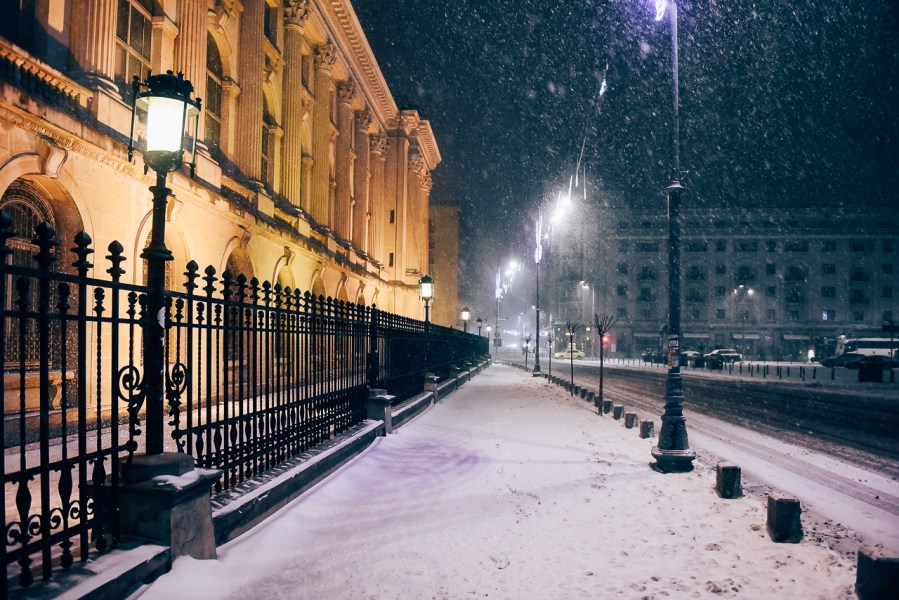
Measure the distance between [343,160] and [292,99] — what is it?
1054 cm

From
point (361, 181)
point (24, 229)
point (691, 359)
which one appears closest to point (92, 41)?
point (24, 229)

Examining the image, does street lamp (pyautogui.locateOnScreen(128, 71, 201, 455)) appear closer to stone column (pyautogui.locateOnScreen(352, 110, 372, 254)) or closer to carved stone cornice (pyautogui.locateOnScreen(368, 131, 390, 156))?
stone column (pyautogui.locateOnScreen(352, 110, 372, 254))

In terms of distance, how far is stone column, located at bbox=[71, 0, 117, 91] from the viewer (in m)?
11.9

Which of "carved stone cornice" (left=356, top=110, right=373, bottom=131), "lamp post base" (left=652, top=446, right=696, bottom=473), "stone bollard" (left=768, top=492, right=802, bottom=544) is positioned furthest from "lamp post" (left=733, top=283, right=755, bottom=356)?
"stone bollard" (left=768, top=492, right=802, bottom=544)

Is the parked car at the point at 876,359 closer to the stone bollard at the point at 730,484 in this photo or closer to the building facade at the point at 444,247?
the stone bollard at the point at 730,484

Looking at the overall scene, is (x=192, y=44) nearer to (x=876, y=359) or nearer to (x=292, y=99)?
(x=292, y=99)

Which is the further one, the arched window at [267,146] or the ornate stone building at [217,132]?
the arched window at [267,146]

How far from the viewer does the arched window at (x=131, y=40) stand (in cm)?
1402

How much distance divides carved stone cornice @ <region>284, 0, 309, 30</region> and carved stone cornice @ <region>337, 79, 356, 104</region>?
9.84m

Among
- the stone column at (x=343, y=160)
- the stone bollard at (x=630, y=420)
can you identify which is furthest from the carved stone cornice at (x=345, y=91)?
the stone bollard at (x=630, y=420)

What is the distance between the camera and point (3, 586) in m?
3.08

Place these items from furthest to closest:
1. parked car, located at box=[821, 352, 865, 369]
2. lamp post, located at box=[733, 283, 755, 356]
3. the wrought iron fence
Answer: lamp post, located at box=[733, 283, 755, 356]
parked car, located at box=[821, 352, 865, 369]
the wrought iron fence

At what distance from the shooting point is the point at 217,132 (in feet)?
64.4

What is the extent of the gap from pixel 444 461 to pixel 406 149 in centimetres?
4372
